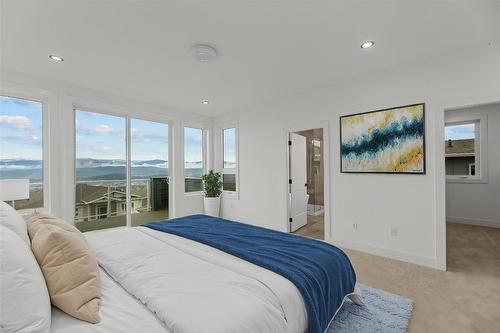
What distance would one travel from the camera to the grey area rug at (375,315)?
1.76m

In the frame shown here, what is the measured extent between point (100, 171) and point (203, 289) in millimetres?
3730

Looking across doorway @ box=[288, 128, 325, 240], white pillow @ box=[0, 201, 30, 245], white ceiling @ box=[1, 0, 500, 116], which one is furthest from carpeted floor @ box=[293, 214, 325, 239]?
white pillow @ box=[0, 201, 30, 245]

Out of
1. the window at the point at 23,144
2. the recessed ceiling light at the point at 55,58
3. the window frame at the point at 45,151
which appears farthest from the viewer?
the window frame at the point at 45,151

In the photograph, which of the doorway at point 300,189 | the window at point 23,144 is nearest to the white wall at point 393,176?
the doorway at point 300,189

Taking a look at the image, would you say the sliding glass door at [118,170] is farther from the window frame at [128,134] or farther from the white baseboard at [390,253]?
the white baseboard at [390,253]

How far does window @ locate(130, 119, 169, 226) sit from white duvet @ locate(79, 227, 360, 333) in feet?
9.25

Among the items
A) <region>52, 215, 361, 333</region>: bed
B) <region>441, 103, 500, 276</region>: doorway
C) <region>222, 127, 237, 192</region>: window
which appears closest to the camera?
<region>52, 215, 361, 333</region>: bed

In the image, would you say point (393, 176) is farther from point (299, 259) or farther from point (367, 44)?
point (299, 259)

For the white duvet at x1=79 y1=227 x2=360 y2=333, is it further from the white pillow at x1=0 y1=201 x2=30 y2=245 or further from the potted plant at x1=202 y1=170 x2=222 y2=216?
the potted plant at x1=202 y1=170 x2=222 y2=216

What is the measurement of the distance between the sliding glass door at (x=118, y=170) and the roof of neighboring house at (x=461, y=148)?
6.49m

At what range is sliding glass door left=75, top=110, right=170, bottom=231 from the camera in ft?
12.7

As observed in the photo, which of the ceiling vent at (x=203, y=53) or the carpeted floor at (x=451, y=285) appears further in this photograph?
the ceiling vent at (x=203, y=53)

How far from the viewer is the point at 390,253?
3188mm

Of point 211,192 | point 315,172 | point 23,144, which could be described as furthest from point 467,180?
point 23,144
